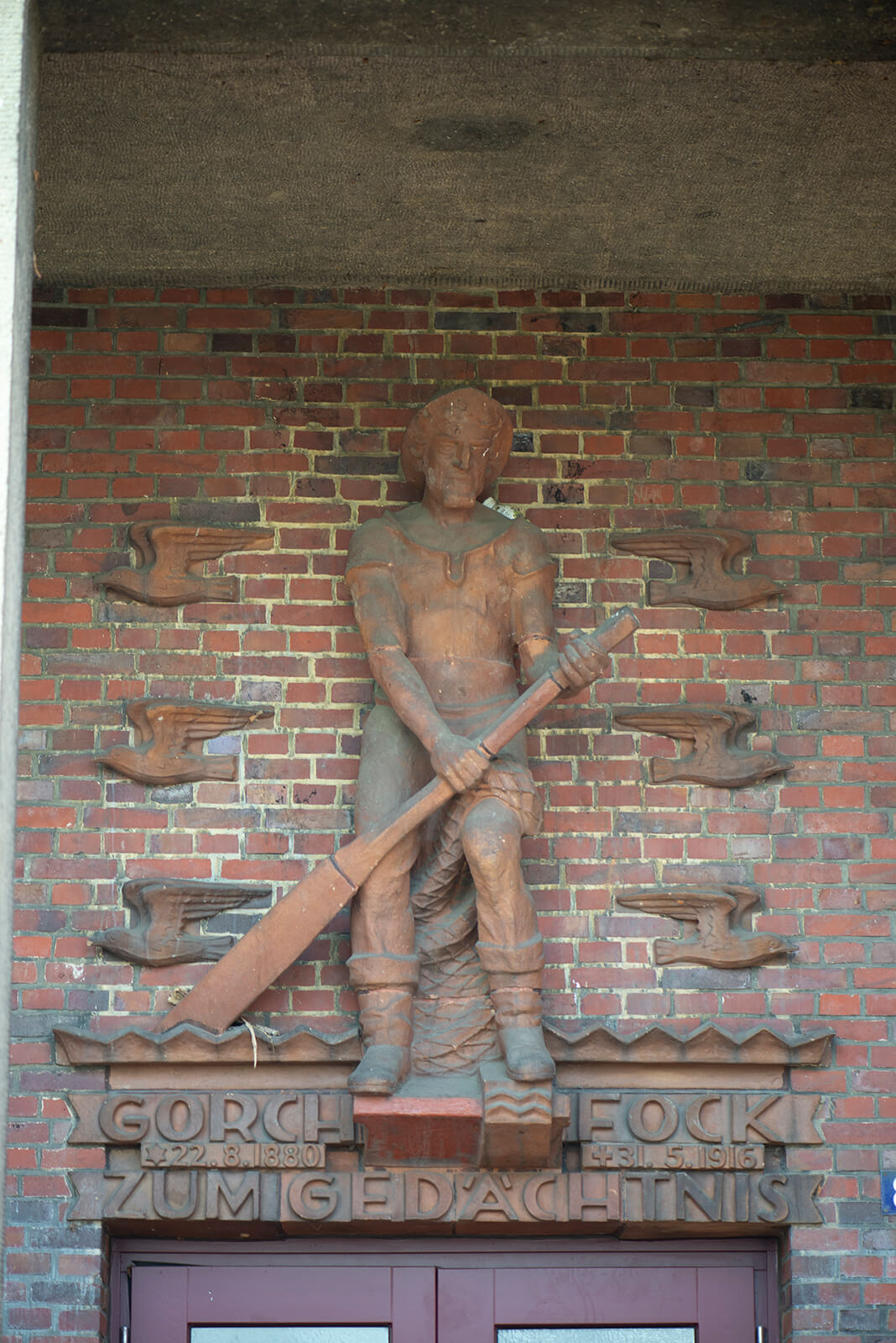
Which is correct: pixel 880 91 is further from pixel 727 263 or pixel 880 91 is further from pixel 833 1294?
pixel 833 1294

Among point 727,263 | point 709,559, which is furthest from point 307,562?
point 727,263

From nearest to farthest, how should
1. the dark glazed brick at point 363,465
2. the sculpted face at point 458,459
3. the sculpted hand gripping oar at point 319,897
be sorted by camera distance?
the sculpted hand gripping oar at point 319,897, the sculpted face at point 458,459, the dark glazed brick at point 363,465

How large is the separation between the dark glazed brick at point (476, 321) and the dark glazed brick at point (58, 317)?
1.04m

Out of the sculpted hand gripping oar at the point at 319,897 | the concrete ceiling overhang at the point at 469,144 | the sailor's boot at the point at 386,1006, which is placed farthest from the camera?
the sculpted hand gripping oar at the point at 319,897

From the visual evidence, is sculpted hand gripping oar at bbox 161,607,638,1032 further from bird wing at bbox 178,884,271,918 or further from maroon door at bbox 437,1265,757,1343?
maroon door at bbox 437,1265,757,1343

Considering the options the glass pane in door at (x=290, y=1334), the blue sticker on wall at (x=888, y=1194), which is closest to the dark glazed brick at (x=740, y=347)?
the blue sticker on wall at (x=888, y=1194)

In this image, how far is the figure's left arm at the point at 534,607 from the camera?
189 inches

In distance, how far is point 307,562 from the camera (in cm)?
516

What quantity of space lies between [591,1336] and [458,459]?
232 centimetres

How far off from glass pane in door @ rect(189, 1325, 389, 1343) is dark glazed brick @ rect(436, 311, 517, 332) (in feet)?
9.08

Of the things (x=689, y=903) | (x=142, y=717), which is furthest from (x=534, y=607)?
(x=142, y=717)

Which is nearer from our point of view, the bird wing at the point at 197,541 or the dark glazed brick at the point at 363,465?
the bird wing at the point at 197,541

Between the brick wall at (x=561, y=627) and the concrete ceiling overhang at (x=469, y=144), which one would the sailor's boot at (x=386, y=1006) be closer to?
the brick wall at (x=561, y=627)

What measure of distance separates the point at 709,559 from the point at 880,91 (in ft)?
4.36
